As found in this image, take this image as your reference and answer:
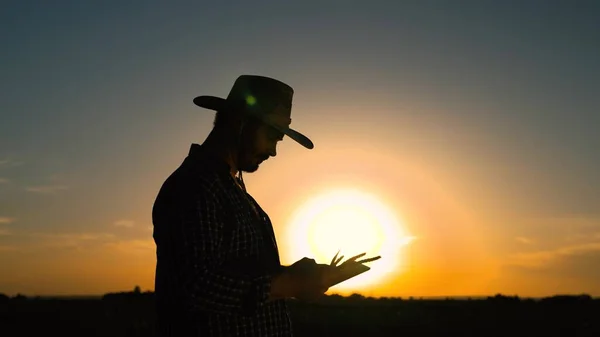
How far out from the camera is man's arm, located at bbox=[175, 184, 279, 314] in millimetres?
3289

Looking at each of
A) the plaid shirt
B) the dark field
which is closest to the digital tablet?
the plaid shirt

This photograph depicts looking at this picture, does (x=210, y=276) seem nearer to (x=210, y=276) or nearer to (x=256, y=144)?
(x=210, y=276)

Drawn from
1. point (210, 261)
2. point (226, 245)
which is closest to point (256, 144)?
point (226, 245)

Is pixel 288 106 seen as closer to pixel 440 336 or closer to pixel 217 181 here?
pixel 217 181

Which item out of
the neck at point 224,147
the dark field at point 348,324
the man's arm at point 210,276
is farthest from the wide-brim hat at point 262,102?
the dark field at point 348,324

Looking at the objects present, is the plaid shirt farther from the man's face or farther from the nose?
the nose

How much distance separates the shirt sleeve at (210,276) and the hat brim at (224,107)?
0.66m

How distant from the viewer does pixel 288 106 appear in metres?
3.99

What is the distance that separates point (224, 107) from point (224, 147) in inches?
9.0

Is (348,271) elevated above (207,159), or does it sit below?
below

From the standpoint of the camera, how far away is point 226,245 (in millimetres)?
3475

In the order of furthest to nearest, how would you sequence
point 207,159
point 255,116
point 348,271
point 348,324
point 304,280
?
1. point 348,324
2. point 255,116
3. point 207,159
4. point 348,271
5. point 304,280

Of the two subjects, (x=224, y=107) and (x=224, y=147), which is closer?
(x=224, y=147)

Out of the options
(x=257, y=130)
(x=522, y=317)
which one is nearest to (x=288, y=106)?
(x=257, y=130)
